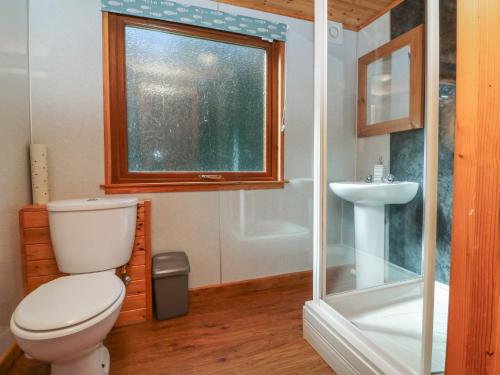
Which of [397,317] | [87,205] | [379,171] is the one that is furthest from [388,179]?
[87,205]

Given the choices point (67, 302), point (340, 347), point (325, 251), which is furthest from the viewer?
point (325, 251)

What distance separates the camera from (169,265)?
1.65m

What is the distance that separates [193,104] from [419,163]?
148 centimetres

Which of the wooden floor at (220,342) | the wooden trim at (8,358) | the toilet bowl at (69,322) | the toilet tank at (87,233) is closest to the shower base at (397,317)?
the wooden floor at (220,342)

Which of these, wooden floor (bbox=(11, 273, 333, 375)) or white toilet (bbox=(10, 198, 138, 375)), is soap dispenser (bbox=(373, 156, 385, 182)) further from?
white toilet (bbox=(10, 198, 138, 375))

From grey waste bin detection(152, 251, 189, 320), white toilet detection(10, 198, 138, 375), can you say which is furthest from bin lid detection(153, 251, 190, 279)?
white toilet detection(10, 198, 138, 375)

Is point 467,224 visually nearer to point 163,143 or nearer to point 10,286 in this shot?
point 163,143

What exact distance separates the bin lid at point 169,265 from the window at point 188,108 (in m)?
0.46

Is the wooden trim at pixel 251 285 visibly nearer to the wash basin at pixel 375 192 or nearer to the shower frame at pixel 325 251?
the shower frame at pixel 325 251

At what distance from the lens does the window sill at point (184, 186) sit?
1681mm

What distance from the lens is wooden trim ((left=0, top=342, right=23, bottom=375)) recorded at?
1.19 metres

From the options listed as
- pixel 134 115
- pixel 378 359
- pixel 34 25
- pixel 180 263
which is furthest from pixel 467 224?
pixel 34 25

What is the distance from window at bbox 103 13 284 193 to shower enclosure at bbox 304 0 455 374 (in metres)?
0.56

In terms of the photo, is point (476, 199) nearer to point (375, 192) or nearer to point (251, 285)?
point (375, 192)
